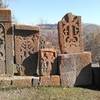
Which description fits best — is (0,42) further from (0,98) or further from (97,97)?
(97,97)

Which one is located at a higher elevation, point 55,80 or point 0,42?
point 0,42

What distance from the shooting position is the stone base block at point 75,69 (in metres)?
9.84

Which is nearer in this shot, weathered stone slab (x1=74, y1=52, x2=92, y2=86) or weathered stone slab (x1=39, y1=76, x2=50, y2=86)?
weathered stone slab (x1=39, y1=76, x2=50, y2=86)

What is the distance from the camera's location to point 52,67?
998 cm

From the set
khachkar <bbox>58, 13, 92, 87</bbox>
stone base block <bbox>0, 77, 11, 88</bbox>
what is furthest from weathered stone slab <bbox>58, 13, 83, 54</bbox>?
stone base block <bbox>0, 77, 11, 88</bbox>

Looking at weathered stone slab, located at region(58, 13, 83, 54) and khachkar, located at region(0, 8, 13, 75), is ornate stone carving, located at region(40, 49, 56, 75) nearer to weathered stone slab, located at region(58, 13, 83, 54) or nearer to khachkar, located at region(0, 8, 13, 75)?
weathered stone slab, located at region(58, 13, 83, 54)

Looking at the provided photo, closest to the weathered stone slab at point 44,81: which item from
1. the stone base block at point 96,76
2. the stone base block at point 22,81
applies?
the stone base block at point 22,81

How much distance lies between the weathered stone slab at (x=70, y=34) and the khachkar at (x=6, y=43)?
53.3 inches

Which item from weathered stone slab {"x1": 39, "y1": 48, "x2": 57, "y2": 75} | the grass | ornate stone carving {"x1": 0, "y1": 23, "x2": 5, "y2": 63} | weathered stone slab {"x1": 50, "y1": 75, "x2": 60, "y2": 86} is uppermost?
ornate stone carving {"x1": 0, "y1": 23, "x2": 5, "y2": 63}

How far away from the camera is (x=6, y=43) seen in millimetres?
9898

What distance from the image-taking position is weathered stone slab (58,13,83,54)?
401 inches

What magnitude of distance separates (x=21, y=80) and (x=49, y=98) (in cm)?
147

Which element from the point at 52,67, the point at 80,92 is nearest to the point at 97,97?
the point at 80,92

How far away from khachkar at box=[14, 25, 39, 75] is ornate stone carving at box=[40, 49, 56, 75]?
33 centimetres
